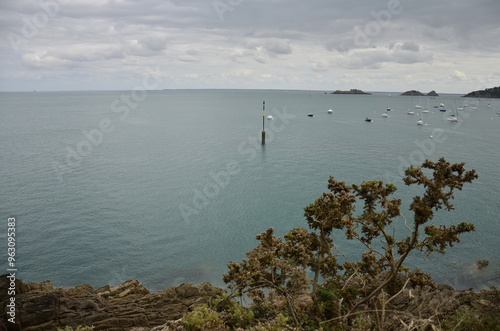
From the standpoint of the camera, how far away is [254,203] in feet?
146

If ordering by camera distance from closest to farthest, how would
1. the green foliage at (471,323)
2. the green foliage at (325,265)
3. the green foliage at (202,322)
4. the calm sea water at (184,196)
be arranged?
the green foliage at (202,322) < the green foliage at (471,323) < the green foliage at (325,265) < the calm sea water at (184,196)

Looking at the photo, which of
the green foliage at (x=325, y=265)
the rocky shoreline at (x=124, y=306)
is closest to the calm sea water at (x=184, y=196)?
the rocky shoreline at (x=124, y=306)

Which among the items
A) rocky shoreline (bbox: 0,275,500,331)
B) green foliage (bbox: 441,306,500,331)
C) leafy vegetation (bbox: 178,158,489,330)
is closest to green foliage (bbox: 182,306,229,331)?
leafy vegetation (bbox: 178,158,489,330)

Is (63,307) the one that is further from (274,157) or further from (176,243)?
(274,157)

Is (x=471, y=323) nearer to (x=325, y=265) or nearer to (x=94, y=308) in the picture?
(x=325, y=265)

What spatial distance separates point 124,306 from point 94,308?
172 cm

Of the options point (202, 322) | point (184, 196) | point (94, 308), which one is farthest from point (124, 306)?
point (184, 196)

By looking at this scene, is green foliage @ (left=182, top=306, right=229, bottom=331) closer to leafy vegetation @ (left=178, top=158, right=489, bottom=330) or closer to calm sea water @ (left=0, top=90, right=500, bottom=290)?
leafy vegetation @ (left=178, top=158, right=489, bottom=330)

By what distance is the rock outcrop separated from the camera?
1928cm

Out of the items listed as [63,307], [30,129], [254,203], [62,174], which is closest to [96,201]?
[62,174]

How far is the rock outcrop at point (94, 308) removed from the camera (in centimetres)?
1928

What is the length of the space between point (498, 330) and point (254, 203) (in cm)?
3162

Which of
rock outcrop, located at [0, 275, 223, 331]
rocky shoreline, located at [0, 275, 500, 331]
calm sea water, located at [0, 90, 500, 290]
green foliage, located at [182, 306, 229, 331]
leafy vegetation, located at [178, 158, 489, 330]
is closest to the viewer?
green foliage, located at [182, 306, 229, 331]

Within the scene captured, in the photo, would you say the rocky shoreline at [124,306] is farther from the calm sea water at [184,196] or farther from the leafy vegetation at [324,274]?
the calm sea water at [184,196]
